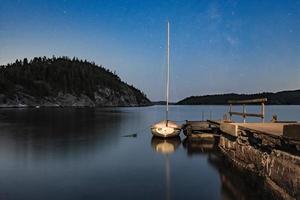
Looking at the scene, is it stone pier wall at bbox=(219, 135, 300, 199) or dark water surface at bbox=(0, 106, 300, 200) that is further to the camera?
dark water surface at bbox=(0, 106, 300, 200)

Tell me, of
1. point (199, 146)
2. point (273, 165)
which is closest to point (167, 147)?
point (199, 146)

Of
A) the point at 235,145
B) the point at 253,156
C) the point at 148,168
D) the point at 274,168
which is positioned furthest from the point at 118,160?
the point at 274,168

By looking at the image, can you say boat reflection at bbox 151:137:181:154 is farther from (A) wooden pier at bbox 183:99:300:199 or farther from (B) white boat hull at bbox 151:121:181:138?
(A) wooden pier at bbox 183:99:300:199

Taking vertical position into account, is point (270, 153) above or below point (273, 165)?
above

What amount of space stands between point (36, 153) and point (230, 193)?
1559 cm

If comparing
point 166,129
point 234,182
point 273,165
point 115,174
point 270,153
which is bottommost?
point 115,174

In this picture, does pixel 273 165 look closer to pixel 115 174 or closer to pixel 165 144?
pixel 115 174

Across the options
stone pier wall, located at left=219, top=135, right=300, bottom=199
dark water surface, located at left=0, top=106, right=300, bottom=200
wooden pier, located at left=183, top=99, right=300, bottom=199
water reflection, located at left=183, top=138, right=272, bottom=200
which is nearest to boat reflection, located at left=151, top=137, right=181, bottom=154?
dark water surface, located at left=0, top=106, right=300, bottom=200

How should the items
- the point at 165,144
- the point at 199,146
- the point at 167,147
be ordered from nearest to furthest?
1. the point at 167,147
2. the point at 199,146
3. the point at 165,144

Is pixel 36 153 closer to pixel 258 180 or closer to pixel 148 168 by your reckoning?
pixel 148 168

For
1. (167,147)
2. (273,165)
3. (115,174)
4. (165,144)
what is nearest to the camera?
(273,165)

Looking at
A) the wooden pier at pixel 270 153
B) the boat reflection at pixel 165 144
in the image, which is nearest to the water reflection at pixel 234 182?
the wooden pier at pixel 270 153

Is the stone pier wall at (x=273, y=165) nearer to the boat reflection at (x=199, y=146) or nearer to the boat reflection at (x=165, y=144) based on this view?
the boat reflection at (x=199, y=146)

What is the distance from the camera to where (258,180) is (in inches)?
537
